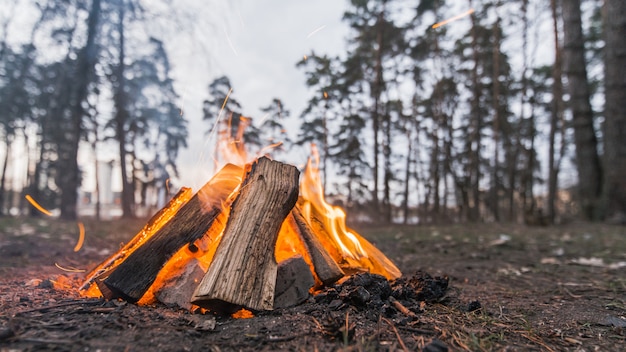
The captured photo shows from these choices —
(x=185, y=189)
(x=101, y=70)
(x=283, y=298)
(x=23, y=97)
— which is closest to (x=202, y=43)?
(x=185, y=189)

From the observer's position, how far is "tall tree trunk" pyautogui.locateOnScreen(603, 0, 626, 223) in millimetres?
8016

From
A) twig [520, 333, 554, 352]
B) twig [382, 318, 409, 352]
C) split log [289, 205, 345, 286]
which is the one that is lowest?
twig [520, 333, 554, 352]

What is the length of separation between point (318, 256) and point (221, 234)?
0.80 m

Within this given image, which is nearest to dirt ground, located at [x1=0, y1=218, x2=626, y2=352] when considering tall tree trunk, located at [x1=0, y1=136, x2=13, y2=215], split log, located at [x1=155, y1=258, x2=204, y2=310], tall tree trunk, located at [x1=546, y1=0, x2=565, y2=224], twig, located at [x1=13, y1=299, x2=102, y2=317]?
twig, located at [x1=13, y1=299, x2=102, y2=317]

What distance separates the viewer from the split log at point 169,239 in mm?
2307

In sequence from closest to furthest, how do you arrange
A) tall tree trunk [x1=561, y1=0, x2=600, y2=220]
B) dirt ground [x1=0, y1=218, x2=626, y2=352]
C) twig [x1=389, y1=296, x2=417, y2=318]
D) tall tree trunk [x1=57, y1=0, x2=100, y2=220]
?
dirt ground [x1=0, y1=218, x2=626, y2=352]
twig [x1=389, y1=296, x2=417, y2=318]
tall tree trunk [x1=561, y1=0, x2=600, y2=220]
tall tree trunk [x1=57, y1=0, x2=100, y2=220]

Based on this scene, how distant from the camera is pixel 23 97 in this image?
18781 mm

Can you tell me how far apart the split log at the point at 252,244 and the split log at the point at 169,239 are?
0.72 feet

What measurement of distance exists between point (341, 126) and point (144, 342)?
16.2 meters

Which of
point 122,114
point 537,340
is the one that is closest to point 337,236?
point 537,340

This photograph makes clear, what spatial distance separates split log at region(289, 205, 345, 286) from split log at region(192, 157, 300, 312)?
336mm

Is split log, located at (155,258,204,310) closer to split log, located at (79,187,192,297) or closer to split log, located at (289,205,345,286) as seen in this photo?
split log, located at (79,187,192,297)

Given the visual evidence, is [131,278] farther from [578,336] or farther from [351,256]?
[578,336]

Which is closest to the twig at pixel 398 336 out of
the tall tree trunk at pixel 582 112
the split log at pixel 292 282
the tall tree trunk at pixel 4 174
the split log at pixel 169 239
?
the split log at pixel 292 282
